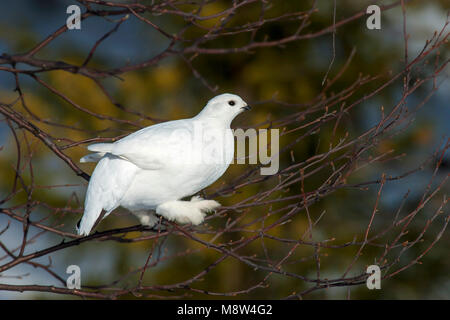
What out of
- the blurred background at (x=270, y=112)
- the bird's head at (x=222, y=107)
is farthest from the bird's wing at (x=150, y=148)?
the blurred background at (x=270, y=112)

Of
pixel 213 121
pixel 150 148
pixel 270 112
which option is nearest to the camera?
pixel 150 148

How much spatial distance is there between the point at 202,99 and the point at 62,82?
2.24m

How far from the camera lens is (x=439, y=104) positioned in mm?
8828

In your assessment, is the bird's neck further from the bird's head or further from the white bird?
the white bird

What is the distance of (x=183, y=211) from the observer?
280 centimetres

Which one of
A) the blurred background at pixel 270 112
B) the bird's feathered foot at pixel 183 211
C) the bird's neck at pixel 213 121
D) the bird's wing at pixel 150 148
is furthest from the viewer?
the blurred background at pixel 270 112

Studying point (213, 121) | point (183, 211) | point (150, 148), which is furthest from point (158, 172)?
point (213, 121)

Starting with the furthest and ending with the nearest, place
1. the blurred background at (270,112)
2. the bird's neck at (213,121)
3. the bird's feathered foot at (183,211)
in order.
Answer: the blurred background at (270,112), the bird's neck at (213,121), the bird's feathered foot at (183,211)

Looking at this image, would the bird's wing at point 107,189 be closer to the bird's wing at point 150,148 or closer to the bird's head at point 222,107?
the bird's wing at point 150,148

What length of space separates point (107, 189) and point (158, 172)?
0.27m

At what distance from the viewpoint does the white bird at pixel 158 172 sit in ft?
8.86

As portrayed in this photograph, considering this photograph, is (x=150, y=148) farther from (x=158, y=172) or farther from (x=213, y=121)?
(x=213, y=121)

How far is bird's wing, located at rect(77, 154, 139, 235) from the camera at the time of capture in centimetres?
274

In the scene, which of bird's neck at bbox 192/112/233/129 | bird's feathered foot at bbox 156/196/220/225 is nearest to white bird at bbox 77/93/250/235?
bird's feathered foot at bbox 156/196/220/225
